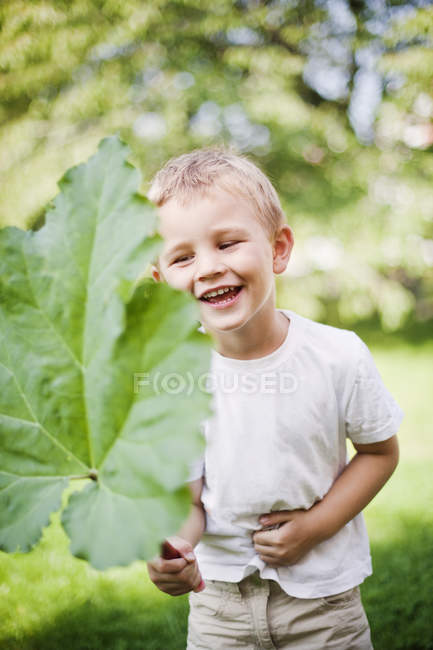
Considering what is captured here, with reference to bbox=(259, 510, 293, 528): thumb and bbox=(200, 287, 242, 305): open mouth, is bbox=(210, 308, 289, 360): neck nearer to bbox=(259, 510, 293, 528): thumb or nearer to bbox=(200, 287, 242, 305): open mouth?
bbox=(200, 287, 242, 305): open mouth

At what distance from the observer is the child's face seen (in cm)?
119

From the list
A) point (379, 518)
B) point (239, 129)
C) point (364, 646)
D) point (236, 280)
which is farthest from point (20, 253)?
point (239, 129)

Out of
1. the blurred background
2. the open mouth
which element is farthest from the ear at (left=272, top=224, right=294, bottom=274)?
the blurred background

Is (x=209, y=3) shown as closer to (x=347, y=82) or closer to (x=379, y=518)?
(x=347, y=82)

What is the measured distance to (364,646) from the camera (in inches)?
55.7

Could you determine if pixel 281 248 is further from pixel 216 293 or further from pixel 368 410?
pixel 368 410

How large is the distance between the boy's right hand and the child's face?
0.45m

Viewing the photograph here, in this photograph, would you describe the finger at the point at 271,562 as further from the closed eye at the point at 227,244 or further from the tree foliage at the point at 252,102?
the tree foliage at the point at 252,102

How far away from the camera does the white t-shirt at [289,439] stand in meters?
1.34

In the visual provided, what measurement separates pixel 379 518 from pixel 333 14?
4799 mm

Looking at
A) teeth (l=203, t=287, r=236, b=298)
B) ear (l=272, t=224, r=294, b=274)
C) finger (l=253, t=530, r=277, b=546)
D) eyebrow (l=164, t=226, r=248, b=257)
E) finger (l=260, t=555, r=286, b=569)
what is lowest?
finger (l=260, t=555, r=286, b=569)

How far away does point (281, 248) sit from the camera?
1.50 meters

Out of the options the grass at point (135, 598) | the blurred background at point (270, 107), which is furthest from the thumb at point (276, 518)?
the blurred background at point (270, 107)

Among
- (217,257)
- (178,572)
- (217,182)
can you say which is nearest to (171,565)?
(178,572)
